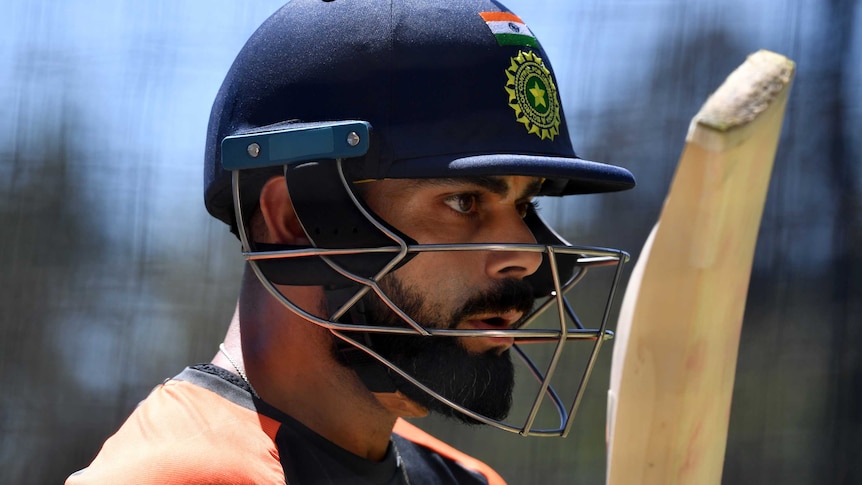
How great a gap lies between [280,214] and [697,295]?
86cm

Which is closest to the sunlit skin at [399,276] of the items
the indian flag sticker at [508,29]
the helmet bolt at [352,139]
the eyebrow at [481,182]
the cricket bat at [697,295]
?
the eyebrow at [481,182]

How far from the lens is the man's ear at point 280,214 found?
1.68m

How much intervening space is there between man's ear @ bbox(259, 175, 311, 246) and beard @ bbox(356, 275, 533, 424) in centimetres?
17

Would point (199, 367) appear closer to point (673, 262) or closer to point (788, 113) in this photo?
point (673, 262)

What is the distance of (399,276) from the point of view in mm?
1619

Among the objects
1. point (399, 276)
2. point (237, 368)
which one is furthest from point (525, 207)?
point (237, 368)

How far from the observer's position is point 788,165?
212 cm

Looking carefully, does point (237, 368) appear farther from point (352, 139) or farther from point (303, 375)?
point (352, 139)

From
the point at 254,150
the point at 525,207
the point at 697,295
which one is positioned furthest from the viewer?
the point at 525,207

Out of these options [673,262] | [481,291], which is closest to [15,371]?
[481,291]

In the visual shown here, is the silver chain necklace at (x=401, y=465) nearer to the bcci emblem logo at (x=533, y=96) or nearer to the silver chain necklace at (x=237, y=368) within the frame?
the silver chain necklace at (x=237, y=368)

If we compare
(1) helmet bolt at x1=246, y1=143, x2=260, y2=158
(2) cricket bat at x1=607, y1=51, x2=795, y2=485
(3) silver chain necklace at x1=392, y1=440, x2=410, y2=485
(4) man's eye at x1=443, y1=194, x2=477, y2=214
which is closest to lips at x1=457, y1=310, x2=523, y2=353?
(4) man's eye at x1=443, y1=194, x2=477, y2=214

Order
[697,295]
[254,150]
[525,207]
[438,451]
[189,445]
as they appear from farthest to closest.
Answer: [438,451], [525,207], [254,150], [189,445], [697,295]

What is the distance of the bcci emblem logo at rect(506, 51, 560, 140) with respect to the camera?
1.66m
